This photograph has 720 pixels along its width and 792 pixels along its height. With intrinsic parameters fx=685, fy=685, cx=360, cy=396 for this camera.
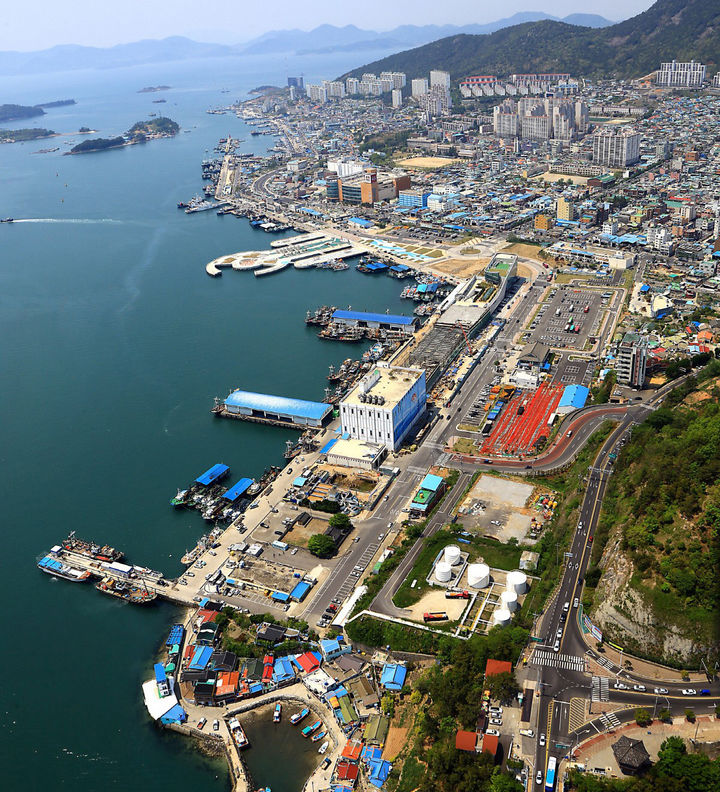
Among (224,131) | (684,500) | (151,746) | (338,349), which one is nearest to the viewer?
(151,746)

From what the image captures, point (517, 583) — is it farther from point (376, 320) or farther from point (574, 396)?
point (376, 320)

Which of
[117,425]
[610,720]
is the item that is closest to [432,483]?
[610,720]

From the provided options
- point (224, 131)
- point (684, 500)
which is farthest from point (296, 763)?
point (224, 131)

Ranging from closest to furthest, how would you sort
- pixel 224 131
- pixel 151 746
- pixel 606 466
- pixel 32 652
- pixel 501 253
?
pixel 151 746 → pixel 32 652 → pixel 606 466 → pixel 501 253 → pixel 224 131

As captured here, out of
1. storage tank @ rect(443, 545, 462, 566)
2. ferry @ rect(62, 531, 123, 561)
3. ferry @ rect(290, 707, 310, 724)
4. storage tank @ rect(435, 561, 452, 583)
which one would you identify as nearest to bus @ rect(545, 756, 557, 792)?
ferry @ rect(290, 707, 310, 724)

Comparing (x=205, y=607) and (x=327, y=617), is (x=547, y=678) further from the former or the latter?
(x=205, y=607)

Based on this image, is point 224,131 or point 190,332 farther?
point 224,131

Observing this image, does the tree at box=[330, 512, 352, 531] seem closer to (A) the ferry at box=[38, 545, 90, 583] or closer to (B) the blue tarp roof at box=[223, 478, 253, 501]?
(B) the blue tarp roof at box=[223, 478, 253, 501]
